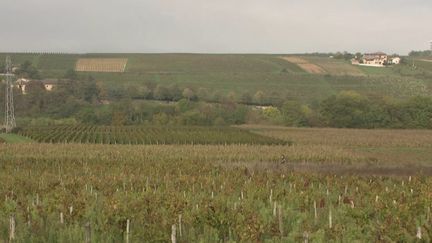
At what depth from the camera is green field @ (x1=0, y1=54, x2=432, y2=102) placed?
126938 millimetres

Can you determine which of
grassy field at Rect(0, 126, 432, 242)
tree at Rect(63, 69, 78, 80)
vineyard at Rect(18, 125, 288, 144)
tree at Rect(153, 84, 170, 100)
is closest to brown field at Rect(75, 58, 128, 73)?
tree at Rect(63, 69, 78, 80)

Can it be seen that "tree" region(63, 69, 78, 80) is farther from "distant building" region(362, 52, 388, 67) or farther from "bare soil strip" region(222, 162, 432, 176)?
"bare soil strip" region(222, 162, 432, 176)

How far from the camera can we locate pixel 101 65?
15738cm

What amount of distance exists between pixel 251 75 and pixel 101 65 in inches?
1602

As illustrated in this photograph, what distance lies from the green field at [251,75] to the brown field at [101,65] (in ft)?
7.40

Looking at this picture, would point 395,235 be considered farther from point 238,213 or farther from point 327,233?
point 238,213

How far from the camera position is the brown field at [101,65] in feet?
498

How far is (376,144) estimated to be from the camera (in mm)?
63562

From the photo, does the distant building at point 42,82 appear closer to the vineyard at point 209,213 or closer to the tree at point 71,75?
the tree at point 71,75

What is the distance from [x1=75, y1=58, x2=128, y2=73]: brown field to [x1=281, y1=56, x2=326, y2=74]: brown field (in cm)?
4529

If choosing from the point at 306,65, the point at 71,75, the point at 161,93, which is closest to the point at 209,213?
the point at 161,93

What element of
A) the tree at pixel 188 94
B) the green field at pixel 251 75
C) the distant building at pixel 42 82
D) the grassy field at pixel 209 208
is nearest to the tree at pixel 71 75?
the distant building at pixel 42 82

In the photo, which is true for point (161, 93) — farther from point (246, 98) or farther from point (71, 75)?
point (71, 75)

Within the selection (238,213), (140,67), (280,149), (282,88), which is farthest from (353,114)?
(238,213)
